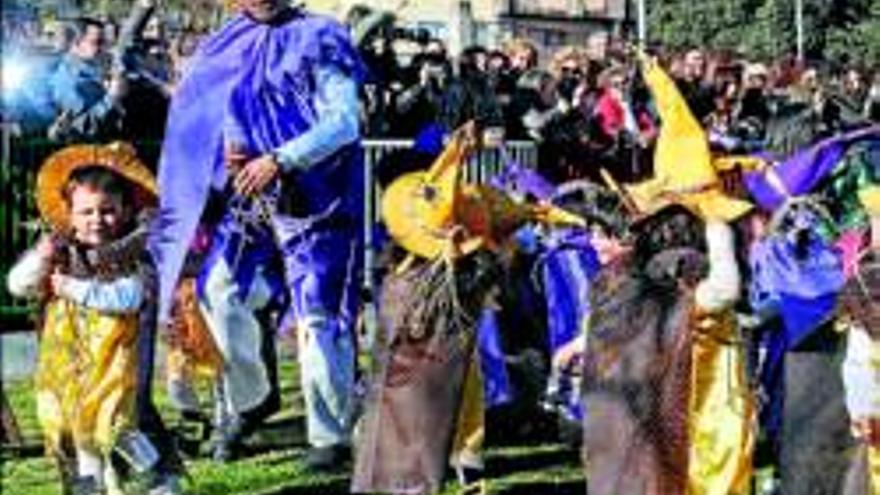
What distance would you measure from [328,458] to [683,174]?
199 centimetres

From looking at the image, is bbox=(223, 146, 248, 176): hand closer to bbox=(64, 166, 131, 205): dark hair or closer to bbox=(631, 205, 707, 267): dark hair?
bbox=(64, 166, 131, 205): dark hair

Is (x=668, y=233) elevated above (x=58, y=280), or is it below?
above

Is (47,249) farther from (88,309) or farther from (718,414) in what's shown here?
(718,414)

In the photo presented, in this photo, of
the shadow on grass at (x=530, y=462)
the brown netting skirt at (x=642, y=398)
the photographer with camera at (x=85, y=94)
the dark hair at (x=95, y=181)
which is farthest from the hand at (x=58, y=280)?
the photographer with camera at (x=85, y=94)

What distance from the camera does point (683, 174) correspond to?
21.9ft

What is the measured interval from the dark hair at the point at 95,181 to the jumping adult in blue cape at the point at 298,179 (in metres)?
0.85

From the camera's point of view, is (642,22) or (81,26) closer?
(642,22)

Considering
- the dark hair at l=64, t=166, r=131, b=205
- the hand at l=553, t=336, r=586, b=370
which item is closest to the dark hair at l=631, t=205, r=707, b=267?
the hand at l=553, t=336, r=586, b=370

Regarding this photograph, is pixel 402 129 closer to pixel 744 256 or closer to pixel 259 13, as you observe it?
pixel 259 13

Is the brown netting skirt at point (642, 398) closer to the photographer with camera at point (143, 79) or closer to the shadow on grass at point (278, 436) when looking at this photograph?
the shadow on grass at point (278, 436)

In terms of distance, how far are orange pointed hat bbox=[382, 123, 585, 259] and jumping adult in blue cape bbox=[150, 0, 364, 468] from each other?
2.35 ft

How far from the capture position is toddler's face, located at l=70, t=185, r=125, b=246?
6.85 meters

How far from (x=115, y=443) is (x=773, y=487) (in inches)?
86.6

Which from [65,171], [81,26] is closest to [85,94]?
[81,26]
